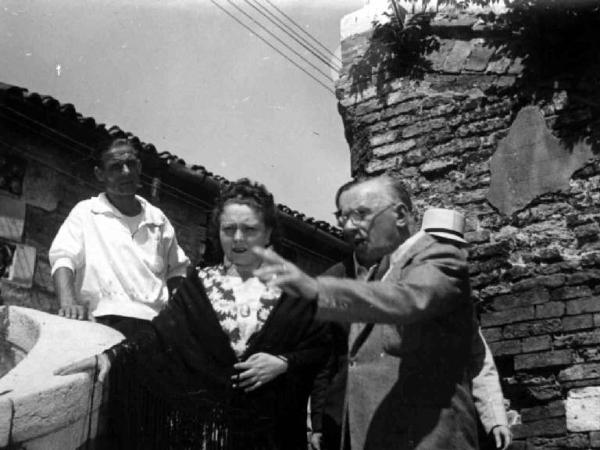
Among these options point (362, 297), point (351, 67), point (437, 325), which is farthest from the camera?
point (351, 67)

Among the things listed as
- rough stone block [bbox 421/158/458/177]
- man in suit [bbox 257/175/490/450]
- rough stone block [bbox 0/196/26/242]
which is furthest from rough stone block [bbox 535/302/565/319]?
→ rough stone block [bbox 0/196/26/242]

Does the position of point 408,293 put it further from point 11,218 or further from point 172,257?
point 11,218

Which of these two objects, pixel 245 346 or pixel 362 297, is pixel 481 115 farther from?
pixel 362 297

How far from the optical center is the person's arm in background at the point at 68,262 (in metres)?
3.45

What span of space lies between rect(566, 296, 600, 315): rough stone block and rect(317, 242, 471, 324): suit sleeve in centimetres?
268

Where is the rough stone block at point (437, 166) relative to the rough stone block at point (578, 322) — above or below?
above

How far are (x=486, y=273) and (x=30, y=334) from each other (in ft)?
9.93

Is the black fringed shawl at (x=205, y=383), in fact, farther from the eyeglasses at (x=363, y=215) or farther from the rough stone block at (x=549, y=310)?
the rough stone block at (x=549, y=310)

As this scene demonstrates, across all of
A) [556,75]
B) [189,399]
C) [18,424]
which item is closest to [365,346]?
[189,399]

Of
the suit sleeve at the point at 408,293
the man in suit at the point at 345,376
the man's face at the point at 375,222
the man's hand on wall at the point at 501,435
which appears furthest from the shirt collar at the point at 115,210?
the man's hand on wall at the point at 501,435

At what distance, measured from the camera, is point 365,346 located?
2.52m

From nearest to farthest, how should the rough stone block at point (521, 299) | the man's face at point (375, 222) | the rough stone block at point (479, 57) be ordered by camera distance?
the man's face at point (375, 222), the rough stone block at point (521, 299), the rough stone block at point (479, 57)

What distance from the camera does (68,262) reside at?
Answer: 370 cm

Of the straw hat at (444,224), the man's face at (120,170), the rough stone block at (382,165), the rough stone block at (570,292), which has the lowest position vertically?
the straw hat at (444,224)
